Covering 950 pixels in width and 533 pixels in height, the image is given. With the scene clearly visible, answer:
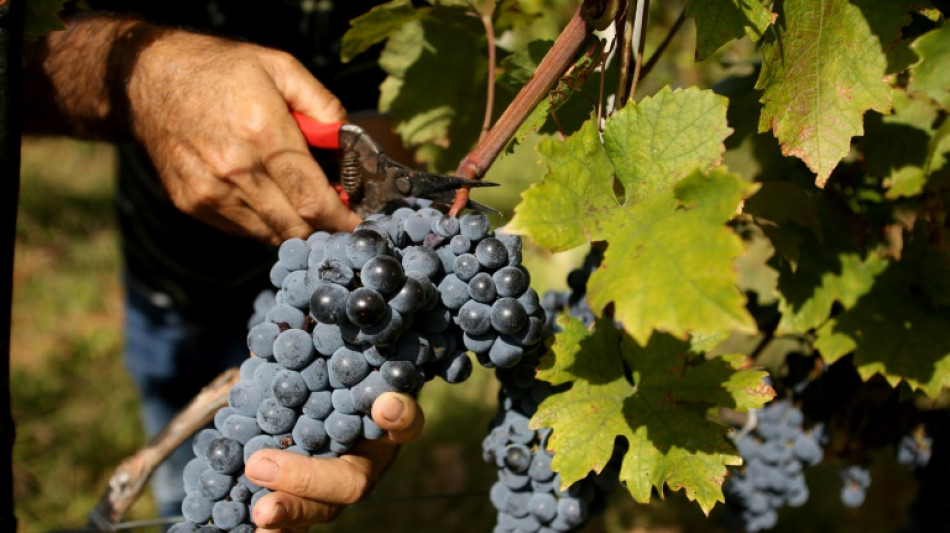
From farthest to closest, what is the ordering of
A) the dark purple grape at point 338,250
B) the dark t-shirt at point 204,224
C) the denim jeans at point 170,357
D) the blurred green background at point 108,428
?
1. the blurred green background at point 108,428
2. the denim jeans at point 170,357
3. the dark t-shirt at point 204,224
4. the dark purple grape at point 338,250

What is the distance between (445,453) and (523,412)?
6.00 feet

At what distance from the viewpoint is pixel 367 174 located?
1.21 metres

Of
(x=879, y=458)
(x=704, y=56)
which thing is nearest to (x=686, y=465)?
(x=704, y=56)

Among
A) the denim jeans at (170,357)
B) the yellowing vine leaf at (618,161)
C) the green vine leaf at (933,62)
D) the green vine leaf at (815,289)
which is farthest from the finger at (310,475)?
the denim jeans at (170,357)

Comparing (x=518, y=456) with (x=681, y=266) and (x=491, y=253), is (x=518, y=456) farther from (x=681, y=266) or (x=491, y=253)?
(x=681, y=266)

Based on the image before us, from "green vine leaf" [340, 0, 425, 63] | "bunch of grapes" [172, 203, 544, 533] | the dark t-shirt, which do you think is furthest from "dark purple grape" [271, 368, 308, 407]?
the dark t-shirt

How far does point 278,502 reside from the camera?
101 centimetres

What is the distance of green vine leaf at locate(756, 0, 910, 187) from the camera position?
39.7 inches

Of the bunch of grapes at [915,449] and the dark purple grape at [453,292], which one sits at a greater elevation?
the dark purple grape at [453,292]

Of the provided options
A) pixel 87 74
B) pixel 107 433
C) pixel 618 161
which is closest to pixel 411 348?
pixel 618 161

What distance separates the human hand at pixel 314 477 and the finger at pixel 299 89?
477 mm

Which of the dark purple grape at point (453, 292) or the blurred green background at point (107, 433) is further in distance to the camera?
the blurred green background at point (107, 433)

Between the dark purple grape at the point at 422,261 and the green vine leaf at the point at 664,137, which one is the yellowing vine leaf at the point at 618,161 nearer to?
the green vine leaf at the point at 664,137

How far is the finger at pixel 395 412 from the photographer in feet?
3.24
